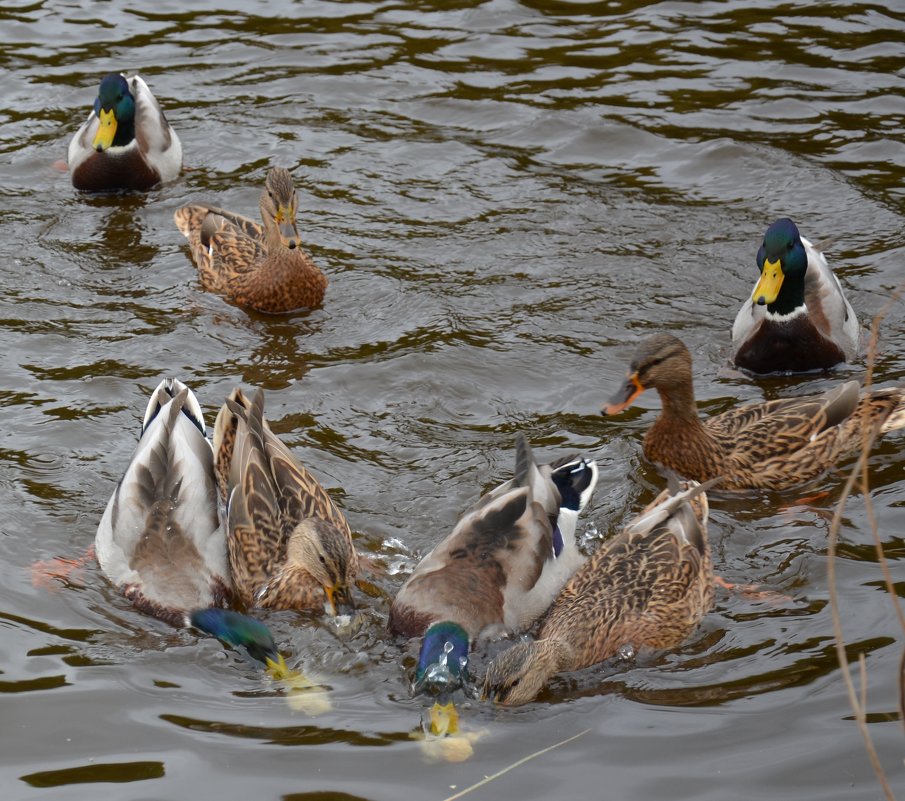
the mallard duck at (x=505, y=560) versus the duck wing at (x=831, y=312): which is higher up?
the duck wing at (x=831, y=312)

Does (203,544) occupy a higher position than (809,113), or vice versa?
(809,113)

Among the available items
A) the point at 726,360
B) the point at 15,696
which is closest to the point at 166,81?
the point at 726,360

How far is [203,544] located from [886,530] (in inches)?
121

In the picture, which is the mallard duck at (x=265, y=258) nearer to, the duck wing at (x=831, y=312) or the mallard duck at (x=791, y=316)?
the mallard duck at (x=791, y=316)

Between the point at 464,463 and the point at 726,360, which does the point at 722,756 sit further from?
the point at 726,360

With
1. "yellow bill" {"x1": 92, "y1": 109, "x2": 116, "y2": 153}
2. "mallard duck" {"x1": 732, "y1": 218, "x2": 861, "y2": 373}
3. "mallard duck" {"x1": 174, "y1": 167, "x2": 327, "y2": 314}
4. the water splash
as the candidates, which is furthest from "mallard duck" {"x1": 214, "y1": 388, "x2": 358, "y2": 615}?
"yellow bill" {"x1": 92, "y1": 109, "x2": 116, "y2": 153}

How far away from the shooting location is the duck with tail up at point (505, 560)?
6.00m

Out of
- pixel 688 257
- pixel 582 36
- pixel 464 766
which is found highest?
pixel 582 36

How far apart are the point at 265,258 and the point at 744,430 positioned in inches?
134

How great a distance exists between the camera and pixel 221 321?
29.6 feet

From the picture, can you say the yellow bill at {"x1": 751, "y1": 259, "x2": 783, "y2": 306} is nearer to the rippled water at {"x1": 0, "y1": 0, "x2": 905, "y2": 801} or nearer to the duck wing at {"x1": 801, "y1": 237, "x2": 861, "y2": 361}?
the duck wing at {"x1": 801, "y1": 237, "x2": 861, "y2": 361}

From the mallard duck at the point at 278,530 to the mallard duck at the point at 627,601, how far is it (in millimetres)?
876

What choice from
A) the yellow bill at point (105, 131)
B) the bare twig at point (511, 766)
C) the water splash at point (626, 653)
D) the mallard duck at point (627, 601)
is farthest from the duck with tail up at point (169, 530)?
the yellow bill at point (105, 131)

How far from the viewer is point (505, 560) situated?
6215mm
